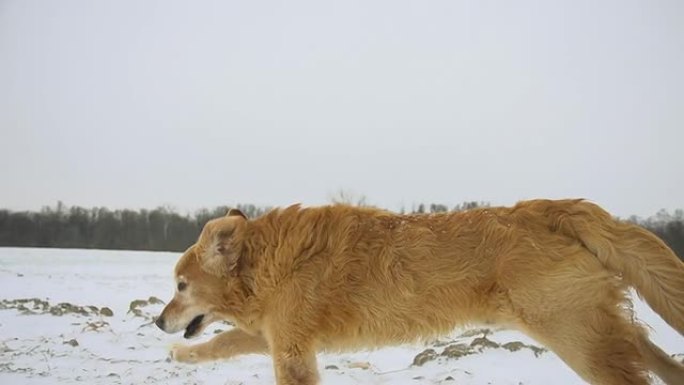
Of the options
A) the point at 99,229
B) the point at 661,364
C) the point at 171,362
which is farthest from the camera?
the point at 99,229

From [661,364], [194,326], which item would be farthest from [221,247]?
[661,364]

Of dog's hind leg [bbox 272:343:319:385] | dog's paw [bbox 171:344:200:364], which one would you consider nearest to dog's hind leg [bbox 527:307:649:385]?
dog's hind leg [bbox 272:343:319:385]

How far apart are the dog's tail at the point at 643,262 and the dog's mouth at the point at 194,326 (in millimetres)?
3961

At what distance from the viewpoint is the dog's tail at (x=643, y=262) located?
4.96m

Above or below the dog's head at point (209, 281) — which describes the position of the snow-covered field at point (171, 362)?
below

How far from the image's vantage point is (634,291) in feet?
16.9

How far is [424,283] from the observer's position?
551 centimetres

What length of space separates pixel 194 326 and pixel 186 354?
405 millimetres

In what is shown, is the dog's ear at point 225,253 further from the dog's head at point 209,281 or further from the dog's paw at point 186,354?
the dog's paw at point 186,354

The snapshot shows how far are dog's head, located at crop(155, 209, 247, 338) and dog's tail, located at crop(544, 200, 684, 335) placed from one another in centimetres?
340

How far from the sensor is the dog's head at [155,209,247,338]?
6.37 meters

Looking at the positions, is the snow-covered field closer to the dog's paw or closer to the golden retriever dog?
the golden retriever dog

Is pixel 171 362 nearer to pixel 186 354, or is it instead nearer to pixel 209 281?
pixel 186 354

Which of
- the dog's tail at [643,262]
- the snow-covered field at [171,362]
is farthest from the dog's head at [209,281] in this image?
the dog's tail at [643,262]
